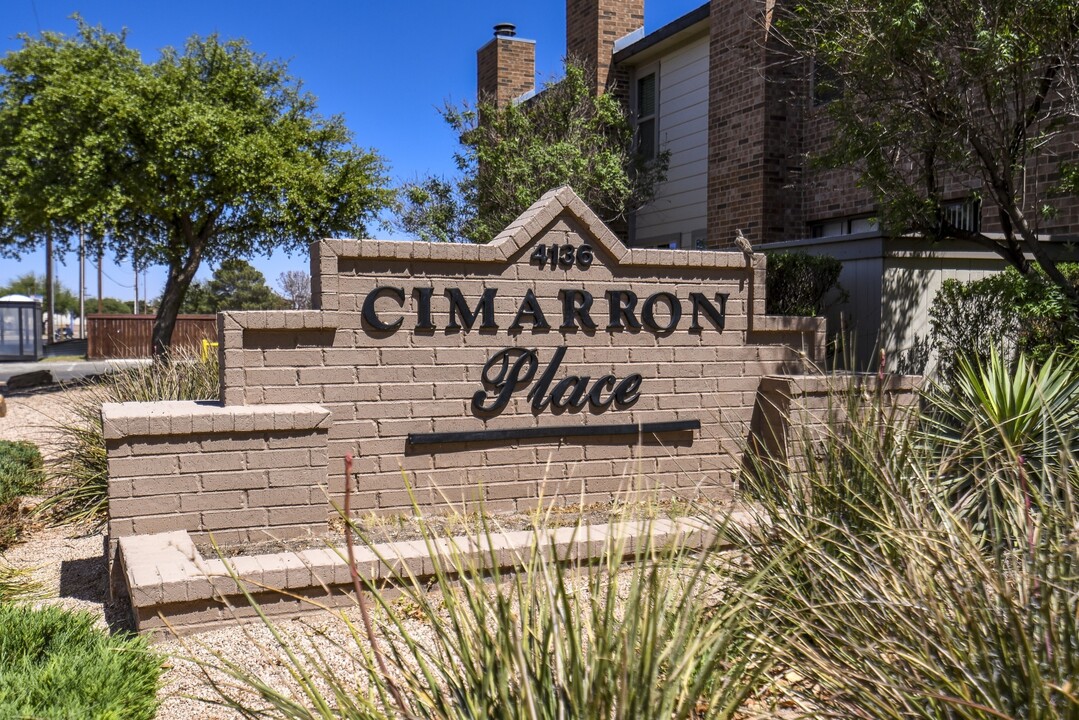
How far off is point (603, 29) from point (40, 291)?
9024 centimetres

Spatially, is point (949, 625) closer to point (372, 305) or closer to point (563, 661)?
point (563, 661)

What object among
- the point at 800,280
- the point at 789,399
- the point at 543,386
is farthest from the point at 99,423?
the point at 800,280

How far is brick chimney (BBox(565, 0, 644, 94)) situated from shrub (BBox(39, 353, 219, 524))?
10.8 m

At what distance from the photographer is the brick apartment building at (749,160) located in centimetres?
1003

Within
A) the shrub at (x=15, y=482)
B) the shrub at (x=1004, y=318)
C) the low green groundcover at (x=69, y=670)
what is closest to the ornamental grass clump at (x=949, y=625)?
the low green groundcover at (x=69, y=670)

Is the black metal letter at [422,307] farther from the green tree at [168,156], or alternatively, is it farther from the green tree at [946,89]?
the green tree at [168,156]

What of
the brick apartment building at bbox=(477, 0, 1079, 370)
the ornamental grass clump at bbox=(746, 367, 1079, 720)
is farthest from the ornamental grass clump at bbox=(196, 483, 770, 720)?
the brick apartment building at bbox=(477, 0, 1079, 370)

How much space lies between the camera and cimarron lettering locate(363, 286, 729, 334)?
6.87m

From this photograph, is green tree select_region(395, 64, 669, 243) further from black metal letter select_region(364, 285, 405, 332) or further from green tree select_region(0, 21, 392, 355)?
A: black metal letter select_region(364, 285, 405, 332)

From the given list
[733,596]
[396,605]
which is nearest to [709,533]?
[396,605]

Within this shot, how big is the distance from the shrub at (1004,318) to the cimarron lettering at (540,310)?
2.32 meters

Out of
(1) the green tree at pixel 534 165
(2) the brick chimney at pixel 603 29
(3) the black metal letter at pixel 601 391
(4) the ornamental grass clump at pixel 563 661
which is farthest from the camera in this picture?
(2) the brick chimney at pixel 603 29

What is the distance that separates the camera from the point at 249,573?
5070mm

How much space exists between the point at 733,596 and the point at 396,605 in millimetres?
2618
